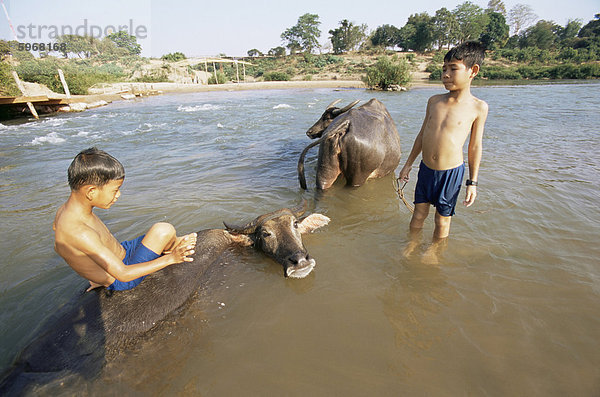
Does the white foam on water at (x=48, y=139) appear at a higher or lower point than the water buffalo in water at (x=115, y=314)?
higher

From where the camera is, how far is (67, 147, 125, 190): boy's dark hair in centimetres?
195

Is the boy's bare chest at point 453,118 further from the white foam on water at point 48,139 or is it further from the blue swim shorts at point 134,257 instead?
the white foam on water at point 48,139

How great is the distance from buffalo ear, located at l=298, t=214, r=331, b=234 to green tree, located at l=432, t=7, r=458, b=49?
240 ft

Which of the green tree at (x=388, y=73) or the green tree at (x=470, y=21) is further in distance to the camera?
the green tree at (x=470, y=21)

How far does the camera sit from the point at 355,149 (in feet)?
14.9

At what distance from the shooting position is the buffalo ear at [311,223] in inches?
136

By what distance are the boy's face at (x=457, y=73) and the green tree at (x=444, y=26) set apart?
72724mm

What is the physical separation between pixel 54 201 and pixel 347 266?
5.70 meters

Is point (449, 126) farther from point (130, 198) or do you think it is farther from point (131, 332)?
point (130, 198)

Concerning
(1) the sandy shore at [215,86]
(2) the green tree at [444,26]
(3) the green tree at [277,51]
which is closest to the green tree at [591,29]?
(2) the green tree at [444,26]

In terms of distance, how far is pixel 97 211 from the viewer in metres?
4.73

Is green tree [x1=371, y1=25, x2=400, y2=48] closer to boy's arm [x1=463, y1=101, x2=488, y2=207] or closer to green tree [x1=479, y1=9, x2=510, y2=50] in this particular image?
green tree [x1=479, y1=9, x2=510, y2=50]

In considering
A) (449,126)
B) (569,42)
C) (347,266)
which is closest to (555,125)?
(449,126)

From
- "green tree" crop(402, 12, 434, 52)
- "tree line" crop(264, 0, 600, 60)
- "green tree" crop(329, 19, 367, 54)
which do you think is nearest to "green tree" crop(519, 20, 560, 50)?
"tree line" crop(264, 0, 600, 60)
